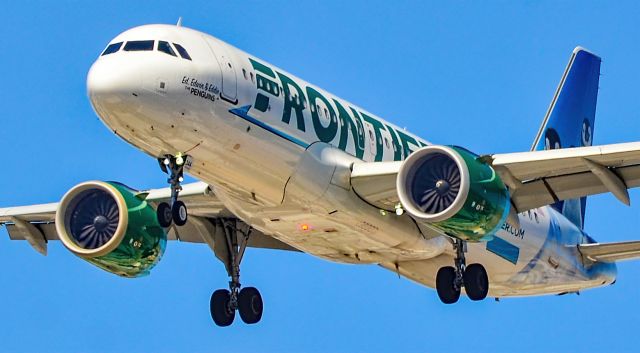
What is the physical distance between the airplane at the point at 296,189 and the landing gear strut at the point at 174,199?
0.04m

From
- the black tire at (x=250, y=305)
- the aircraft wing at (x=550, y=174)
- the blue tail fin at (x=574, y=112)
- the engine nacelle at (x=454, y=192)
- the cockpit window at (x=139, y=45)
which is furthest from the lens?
the blue tail fin at (x=574, y=112)

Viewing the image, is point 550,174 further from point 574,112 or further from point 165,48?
point 574,112

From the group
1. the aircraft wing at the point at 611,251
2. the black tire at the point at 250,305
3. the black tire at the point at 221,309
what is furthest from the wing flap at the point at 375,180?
the aircraft wing at the point at 611,251

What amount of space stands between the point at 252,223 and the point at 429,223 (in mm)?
4617

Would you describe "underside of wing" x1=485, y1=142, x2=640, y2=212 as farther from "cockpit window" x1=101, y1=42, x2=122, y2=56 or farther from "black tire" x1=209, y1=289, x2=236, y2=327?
"cockpit window" x1=101, y1=42, x2=122, y2=56

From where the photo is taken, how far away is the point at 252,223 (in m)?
35.8

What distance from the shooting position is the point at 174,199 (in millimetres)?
32562

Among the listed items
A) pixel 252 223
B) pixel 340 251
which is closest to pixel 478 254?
pixel 340 251

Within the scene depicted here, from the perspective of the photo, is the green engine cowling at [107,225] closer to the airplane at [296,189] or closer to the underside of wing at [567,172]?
the airplane at [296,189]

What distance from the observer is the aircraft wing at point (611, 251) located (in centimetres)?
4028

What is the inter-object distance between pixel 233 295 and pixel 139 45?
371 inches

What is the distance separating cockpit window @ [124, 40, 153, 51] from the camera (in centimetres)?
3196

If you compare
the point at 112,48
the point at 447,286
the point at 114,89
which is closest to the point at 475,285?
the point at 447,286

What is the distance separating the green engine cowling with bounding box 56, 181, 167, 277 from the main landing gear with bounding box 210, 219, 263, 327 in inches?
75.2
